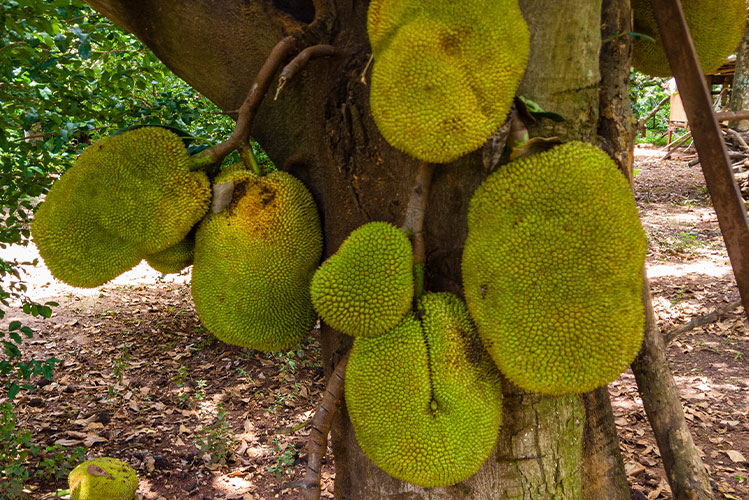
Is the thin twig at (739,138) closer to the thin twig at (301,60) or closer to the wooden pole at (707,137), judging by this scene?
the wooden pole at (707,137)

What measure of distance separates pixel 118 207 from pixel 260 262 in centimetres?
32

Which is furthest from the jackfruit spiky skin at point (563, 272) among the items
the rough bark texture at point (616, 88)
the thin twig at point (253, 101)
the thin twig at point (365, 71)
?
the thin twig at point (253, 101)

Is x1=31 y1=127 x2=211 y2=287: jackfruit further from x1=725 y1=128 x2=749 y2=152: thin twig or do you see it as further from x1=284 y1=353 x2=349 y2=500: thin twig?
x1=725 y1=128 x2=749 y2=152: thin twig

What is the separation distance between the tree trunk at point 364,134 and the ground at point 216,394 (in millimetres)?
1017

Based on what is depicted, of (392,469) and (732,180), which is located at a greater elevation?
(732,180)

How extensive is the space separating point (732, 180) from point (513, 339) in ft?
1.84

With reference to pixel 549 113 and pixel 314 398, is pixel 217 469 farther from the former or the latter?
pixel 549 113

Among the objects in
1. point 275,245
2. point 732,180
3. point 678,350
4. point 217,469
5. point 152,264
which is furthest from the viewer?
point 678,350

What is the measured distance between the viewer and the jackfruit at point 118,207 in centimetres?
119

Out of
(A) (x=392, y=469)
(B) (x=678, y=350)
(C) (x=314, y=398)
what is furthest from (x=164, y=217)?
(B) (x=678, y=350)

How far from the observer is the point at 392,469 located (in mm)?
967

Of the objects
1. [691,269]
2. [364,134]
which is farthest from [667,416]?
[691,269]

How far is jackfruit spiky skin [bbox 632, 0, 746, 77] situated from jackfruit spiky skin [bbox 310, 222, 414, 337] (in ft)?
2.77

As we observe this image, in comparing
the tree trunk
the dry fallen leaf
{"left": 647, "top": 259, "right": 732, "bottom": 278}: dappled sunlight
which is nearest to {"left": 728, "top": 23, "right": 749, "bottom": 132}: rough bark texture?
{"left": 647, "top": 259, "right": 732, "bottom": 278}: dappled sunlight
